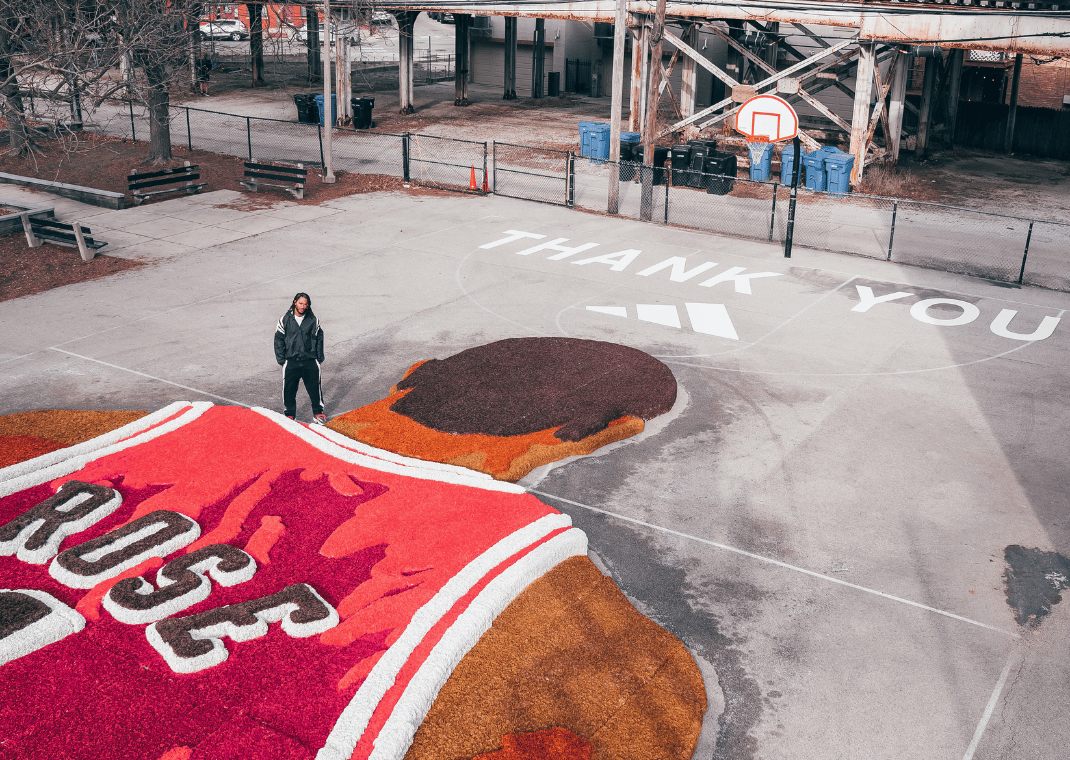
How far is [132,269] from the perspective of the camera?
66.1 ft

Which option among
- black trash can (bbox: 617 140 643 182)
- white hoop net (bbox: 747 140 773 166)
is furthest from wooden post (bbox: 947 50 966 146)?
black trash can (bbox: 617 140 643 182)

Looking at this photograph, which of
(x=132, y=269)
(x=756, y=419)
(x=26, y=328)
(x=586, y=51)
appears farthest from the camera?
(x=586, y=51)

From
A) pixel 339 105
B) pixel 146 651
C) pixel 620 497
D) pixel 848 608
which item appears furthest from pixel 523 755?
pixel 339 105

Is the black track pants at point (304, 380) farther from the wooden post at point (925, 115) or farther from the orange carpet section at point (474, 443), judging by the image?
the wooden post at point (925, 115)

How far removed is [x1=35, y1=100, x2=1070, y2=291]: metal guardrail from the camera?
22.3m

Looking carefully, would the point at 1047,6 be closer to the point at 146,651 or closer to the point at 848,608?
the point at 848,608

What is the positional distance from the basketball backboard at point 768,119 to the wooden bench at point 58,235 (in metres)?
14.8

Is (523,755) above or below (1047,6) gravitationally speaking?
below

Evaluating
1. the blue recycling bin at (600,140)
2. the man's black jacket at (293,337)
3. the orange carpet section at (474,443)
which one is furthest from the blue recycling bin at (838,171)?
the man's black jacket at (293,337)

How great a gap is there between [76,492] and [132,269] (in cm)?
1097

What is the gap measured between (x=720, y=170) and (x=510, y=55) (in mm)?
21266

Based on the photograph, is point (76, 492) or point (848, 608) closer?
point (848, 608)

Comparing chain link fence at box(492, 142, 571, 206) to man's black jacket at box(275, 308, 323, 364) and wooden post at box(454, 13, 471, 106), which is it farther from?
man's black jacket at box(275, 308, 323, 364)

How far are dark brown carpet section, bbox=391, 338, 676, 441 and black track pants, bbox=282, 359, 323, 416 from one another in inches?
42.8
